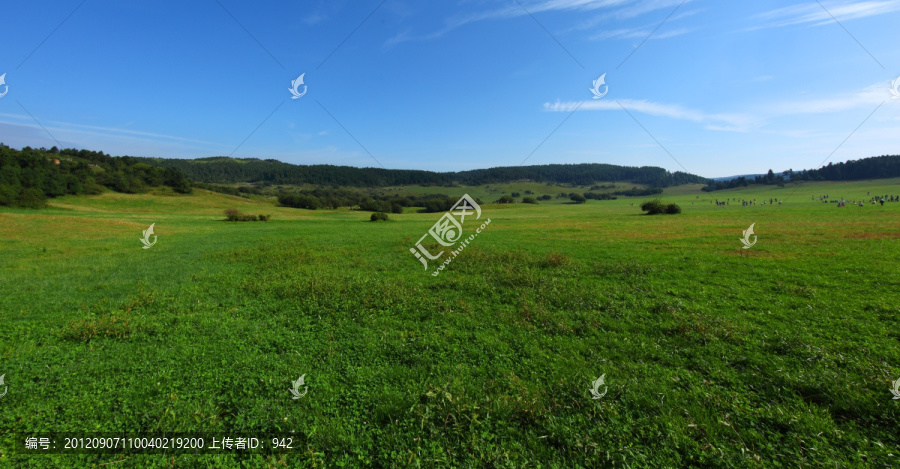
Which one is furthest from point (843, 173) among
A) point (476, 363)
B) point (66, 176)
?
point (66, 176)

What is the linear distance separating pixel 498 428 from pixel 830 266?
58.8ft

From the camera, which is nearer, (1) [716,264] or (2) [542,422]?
(2) [542,422]

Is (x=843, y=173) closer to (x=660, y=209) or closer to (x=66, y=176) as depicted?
(x=660, y=209)

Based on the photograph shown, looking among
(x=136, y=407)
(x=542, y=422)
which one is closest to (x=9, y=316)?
(x=136, y=407)

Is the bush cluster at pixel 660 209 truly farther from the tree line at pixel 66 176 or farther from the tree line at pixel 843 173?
the tree line at pixel 66 176

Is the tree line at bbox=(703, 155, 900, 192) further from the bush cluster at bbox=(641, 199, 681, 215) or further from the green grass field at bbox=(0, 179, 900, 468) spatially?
the green grass field at bbox=(0, 179, 900, 468)

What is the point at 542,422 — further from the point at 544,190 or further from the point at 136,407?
the point at 544,190

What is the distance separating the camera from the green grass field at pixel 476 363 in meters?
5.06

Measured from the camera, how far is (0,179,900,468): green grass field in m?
5.06

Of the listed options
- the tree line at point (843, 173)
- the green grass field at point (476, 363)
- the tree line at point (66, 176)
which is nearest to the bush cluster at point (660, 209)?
the green grass field at point (476, 363)

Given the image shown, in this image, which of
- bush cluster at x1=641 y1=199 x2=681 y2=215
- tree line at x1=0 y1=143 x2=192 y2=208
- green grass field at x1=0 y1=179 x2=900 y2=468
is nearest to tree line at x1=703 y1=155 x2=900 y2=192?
bush cluster at x1=641 y1=199 x2=681 y2=215

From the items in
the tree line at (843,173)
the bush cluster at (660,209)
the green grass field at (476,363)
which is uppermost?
the tree line at (843,173)

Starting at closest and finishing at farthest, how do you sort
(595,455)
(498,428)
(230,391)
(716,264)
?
1. (595,455)
2. (498,428)
3. (230,391)
4. (716,264)

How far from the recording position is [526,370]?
7258mm
